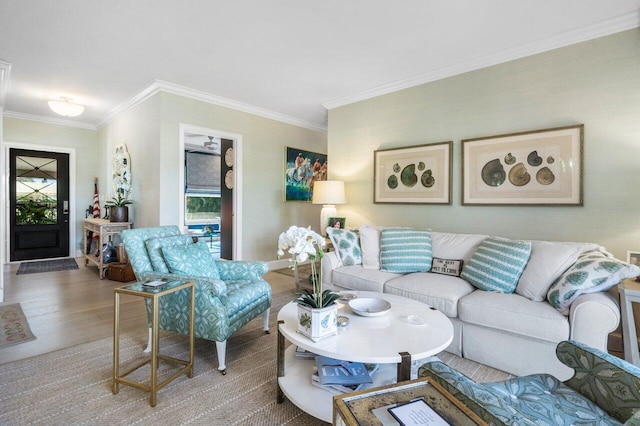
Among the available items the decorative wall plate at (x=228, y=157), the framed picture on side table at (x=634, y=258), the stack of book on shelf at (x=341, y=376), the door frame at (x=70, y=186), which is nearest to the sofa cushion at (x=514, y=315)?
the framed picture on side table at (x=634, y=258)

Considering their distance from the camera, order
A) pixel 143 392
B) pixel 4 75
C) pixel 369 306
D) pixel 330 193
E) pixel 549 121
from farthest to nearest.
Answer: pixel 330 193 → pixel 4 75 → pixel 549 121 → pixel 369 306 → pixel 143 392

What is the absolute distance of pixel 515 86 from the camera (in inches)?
118

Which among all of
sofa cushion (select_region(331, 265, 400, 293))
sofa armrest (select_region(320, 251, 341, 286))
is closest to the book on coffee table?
sofa cushion (select_region(331, 265, 400, 293))

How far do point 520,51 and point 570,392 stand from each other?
9.72 ft

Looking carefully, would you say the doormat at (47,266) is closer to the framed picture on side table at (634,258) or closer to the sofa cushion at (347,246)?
the sofa cushion at (347,246)

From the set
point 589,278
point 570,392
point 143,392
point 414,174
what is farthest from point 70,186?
point 589,278

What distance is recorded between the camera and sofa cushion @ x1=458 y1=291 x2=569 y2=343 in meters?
1.92

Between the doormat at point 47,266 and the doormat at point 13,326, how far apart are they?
1964mm

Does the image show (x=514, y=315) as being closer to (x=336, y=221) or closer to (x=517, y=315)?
(x=517, y=315)

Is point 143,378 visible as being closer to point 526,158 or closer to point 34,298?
point 34,298

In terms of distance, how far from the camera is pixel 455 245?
9.80ft

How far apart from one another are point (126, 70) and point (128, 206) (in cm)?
222

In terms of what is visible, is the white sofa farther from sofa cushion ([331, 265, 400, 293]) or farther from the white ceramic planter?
the white ceramic planter

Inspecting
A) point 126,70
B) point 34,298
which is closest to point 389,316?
point 126,70
